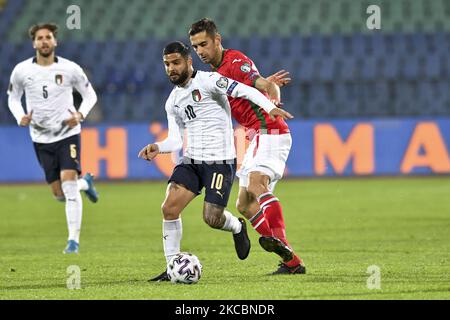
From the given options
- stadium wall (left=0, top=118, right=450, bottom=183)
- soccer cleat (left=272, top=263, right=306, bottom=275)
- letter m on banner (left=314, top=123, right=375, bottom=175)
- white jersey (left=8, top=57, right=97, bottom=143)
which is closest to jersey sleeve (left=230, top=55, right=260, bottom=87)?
soccer cleat (left=272, top=263, right=306, bottom=275)

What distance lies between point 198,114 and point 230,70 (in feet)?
1.58

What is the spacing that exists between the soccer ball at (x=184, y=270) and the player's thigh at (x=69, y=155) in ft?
10.7

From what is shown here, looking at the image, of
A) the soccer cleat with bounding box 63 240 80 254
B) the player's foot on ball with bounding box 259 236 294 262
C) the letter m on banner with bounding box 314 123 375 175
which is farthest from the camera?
the letter m on banner with bounding box 314 123 375 175

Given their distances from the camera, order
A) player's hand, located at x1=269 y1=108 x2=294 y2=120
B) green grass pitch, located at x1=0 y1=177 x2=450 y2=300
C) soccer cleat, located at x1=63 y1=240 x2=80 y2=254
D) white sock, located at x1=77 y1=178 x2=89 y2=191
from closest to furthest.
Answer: green grass pitch, located at x1=0 y1=177 x2=450 y2=300
player's hand, located at x1=269 y1=108 x2=294 y2=120
soccer cleat, located at x1=63 y1=240 x2=80 y2=254
white sock, located at x1=77 y1=178 x2=89 y2=191

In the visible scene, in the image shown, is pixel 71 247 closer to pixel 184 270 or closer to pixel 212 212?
pixel 212 212

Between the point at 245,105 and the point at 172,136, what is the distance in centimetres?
79

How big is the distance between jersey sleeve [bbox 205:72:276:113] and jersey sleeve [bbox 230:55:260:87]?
0.26 meters

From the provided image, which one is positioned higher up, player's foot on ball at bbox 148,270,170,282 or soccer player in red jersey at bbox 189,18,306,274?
soccer player in red jersey at bbox 189,18,306,274

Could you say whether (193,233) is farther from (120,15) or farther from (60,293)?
(120,15)

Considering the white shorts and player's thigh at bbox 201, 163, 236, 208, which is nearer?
player's thigh at bbox 201, 163, 236, 208

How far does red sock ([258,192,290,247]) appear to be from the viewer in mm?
8234

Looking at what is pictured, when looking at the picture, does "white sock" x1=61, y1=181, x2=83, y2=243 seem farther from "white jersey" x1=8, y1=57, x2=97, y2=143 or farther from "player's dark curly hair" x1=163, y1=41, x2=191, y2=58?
"player's dark curly hair" x1=163, y1=41, x2=191, y2=58

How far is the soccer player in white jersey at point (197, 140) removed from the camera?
7910 millimetres

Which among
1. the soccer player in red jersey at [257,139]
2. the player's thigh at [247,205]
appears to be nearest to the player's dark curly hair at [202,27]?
the soccer player in red jersey at [257,139]
